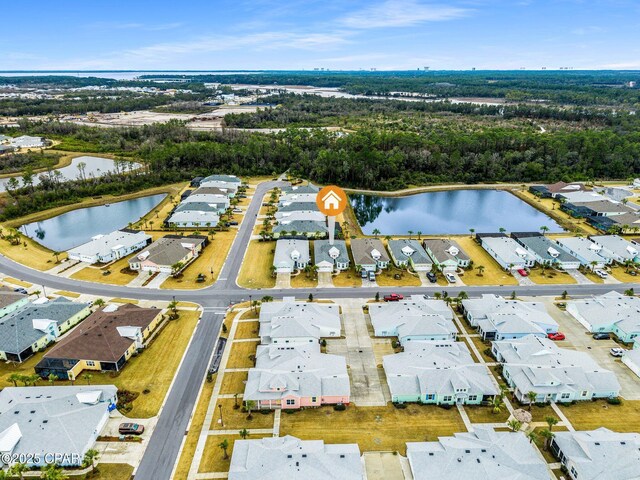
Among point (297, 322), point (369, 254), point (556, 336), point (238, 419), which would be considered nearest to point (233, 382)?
point (238, 419)

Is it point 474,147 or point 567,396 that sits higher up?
point 474,147

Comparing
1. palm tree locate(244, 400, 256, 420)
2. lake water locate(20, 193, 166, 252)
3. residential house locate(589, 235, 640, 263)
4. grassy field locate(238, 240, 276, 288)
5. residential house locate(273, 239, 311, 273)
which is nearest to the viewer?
palm tree locate(244, 400, 256, 420)

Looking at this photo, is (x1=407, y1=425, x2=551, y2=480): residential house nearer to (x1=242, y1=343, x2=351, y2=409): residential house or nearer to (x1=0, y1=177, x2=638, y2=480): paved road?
(x1=242, y1=343, x2=351, y2=409): residential house

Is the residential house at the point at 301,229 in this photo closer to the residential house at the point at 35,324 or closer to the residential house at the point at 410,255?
the residential house at the point at 410,255

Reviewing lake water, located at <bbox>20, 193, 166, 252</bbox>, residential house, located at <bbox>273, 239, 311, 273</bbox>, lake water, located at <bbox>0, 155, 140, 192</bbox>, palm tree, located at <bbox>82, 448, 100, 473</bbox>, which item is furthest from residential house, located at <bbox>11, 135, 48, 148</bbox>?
palm tree, located at <bbox>82, 448, 100, 473</bbox>

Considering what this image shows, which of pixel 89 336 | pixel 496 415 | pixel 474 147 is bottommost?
pixel 496 415

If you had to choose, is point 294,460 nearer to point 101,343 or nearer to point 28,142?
point 101,343

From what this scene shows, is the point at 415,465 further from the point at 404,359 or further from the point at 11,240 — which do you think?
the point at 11,240

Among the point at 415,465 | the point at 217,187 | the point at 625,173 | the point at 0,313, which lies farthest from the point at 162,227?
the point at 625,173
